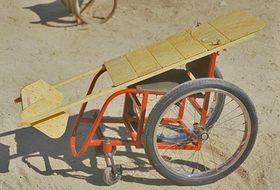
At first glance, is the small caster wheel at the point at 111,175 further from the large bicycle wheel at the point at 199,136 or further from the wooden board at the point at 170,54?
the wooden board at the point at 170,54

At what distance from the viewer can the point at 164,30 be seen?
21.8ft

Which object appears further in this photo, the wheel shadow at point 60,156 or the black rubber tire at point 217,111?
the black rubber tire at point 217,111

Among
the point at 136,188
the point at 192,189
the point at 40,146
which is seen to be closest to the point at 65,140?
the point at 40,146

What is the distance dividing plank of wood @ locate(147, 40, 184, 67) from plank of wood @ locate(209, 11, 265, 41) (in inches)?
16.9

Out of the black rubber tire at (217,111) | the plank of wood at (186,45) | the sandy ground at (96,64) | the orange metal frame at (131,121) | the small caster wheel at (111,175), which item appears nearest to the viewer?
the plank of wood at (186,45)

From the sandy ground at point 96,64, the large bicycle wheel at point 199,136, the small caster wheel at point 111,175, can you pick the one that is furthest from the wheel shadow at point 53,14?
the small caster wheel at point 111,175

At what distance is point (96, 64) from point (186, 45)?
91.7 inches

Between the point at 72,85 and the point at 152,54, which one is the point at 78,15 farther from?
the point at 152,54

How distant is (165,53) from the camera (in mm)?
3758

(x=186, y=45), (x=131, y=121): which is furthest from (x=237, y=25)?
(x=131, y=121)

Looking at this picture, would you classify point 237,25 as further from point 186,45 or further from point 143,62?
point 143,62

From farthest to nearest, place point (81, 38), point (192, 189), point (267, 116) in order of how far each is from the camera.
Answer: point (81, 38) < point (267, 116) < point (192, 189)

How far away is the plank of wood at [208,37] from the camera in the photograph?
3612mm

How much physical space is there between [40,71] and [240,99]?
114 inches
